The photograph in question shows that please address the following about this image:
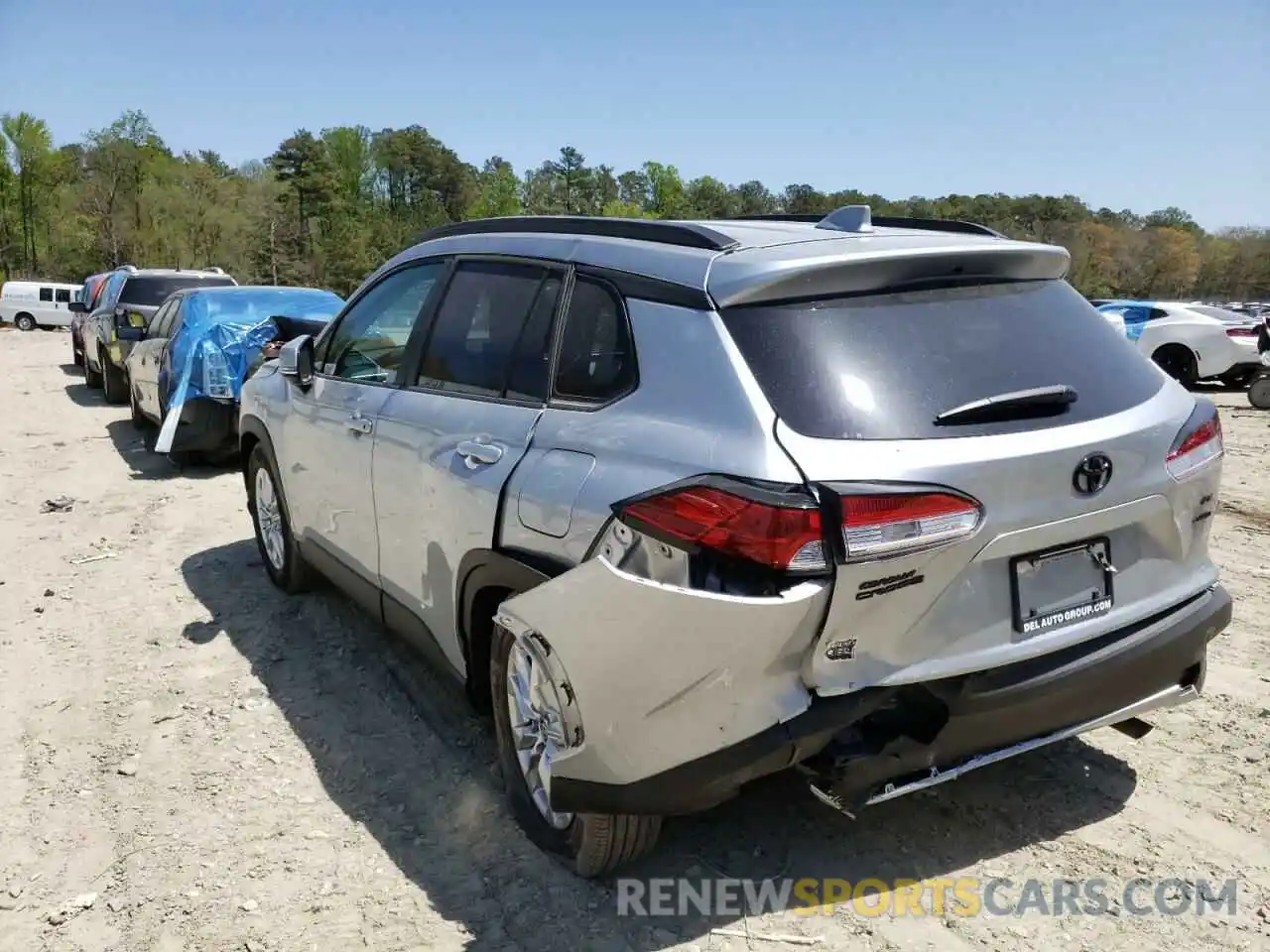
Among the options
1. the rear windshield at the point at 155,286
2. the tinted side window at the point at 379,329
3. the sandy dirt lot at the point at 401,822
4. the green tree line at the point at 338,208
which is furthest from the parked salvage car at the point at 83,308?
the green tree line at the point at 338,208

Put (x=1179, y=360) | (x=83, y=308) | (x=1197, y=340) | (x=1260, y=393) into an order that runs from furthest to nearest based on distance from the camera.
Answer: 1. (x=83, y=308)
2. (x=1179, y=360)
3. (x=1197, y=340)
4. (x=1260, y=393)

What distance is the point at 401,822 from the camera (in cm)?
338

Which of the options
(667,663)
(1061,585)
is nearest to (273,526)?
(667,663)

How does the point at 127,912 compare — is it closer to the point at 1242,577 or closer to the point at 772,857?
the point at 772,857

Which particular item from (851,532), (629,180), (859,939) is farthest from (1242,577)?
(629,180)

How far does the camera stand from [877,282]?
267 cm

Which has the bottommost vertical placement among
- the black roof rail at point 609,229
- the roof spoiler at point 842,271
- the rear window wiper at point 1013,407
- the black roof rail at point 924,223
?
the rear window wiper at point 1013,407

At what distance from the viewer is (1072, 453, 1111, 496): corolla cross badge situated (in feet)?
8.34

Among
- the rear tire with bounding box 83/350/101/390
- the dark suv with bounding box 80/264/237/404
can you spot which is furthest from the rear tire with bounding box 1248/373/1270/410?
the rear tire with bounding box 83/350/101/390

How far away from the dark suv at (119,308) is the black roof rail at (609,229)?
36.0 ft

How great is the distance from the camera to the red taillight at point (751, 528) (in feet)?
7.38

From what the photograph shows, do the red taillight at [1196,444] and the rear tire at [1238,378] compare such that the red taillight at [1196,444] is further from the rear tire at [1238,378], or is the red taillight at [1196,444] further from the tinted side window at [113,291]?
the tinted side window at [113,291]

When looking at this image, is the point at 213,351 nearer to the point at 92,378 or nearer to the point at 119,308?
the point at 119,308

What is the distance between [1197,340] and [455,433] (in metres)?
16.3
